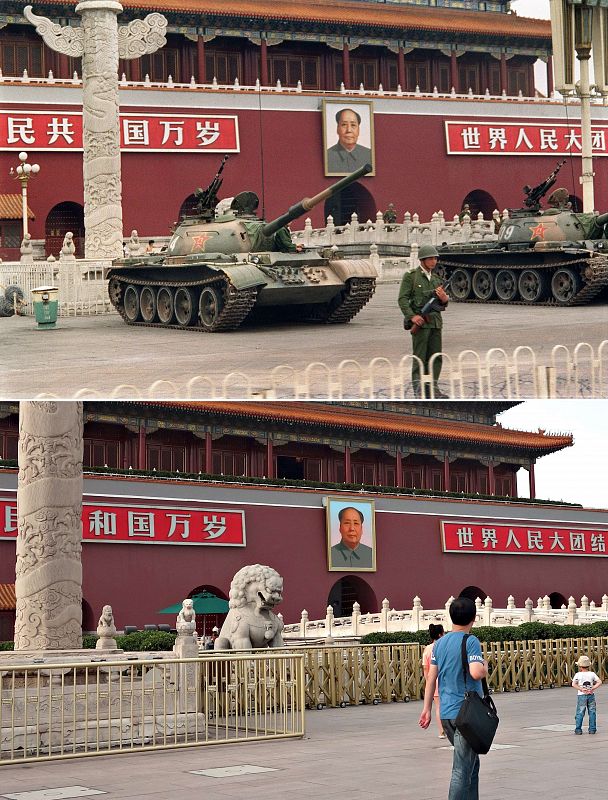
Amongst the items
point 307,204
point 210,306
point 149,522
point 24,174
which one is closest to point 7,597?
point 149,522

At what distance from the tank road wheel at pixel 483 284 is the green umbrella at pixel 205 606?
256 inches

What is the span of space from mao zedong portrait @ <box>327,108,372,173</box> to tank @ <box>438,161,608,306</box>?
11.1 metres

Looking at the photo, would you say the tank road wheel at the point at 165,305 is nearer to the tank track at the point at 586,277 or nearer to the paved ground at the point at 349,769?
the tank track at the point at 586,277

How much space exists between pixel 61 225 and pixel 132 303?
1269 centimetres

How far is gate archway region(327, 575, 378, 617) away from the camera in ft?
91.0

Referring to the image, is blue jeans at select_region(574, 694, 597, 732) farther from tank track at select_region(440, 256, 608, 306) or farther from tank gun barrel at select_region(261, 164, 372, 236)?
tank track at select_region(440, 256, 608, 306)

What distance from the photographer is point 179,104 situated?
31531 millimetres

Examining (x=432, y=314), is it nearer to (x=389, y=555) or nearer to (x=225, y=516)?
(x=225, y=516)

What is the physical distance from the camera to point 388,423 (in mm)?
30609

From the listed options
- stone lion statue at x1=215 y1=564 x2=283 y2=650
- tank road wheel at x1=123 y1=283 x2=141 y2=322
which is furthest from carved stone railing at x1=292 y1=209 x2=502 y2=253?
stone lion statue at x1=215 y1=564 x2=283 y2=650

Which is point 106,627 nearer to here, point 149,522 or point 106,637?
point 106,637

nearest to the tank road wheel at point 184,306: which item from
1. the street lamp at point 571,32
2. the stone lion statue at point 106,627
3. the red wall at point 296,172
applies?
the stone lion statue at point 106,627

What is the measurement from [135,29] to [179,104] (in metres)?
5.06

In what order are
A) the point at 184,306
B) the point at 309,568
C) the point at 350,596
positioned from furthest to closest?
1. the point at 350,596
2. the point at 309,568
3. the point at 184,306
